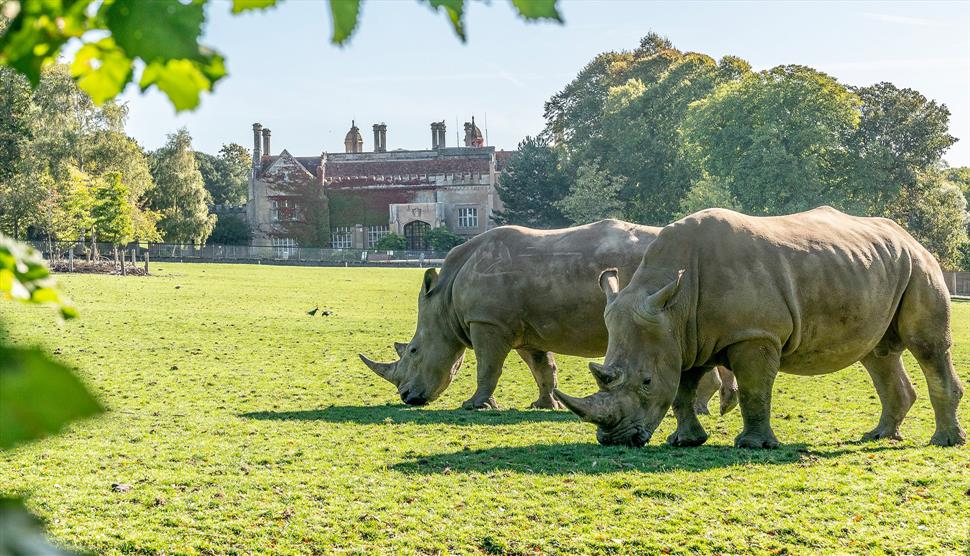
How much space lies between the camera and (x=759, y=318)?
342 inches

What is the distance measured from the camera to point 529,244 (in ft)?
38.9

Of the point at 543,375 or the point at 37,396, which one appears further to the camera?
the point at 543,375

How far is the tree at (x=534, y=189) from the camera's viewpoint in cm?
7894

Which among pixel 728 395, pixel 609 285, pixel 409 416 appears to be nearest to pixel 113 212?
pixel 409 416

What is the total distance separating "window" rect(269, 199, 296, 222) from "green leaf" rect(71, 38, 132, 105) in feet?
290

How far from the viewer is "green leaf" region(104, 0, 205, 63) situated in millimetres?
1160

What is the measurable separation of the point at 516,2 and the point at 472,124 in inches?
4212

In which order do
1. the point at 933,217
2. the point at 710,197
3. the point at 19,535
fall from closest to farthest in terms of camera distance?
Answer: the point at 19,535, the point at 710,197, the point at 933,217

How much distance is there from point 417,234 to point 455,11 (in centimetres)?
8647

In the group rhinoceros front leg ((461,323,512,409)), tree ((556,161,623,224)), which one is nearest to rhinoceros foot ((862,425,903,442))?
rhinoceros front leg ((461,323,512,409))

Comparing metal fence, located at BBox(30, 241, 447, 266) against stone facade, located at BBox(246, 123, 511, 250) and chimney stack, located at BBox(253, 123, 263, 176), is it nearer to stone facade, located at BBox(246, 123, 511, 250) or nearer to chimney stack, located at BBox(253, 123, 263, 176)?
stone facade, located at BBox(246, 123, 511, 250)

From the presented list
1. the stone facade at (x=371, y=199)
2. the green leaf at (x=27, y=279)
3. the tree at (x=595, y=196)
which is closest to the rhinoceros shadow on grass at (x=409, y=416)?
the green leaf at (x=27, y=279)

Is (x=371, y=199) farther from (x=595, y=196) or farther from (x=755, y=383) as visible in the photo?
(x=755, y=383)

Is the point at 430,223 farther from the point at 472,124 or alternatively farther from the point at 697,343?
the point at 697,343
